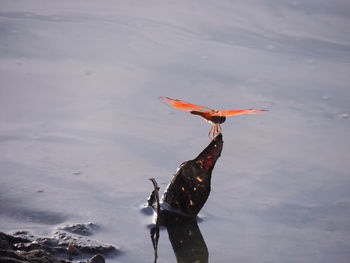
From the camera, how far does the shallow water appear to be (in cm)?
209

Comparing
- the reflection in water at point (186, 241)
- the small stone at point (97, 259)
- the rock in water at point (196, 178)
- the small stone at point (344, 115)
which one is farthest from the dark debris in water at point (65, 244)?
the small stone at point (344, 115)

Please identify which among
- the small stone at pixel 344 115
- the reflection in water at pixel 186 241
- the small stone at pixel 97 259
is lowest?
the reflection in water at pixel 186 241

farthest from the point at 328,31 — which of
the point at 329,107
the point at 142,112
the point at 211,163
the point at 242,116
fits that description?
the point at 211,163

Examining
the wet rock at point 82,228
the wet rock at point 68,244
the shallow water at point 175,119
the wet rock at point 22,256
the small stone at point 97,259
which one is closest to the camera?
the wet rock at point 22,256

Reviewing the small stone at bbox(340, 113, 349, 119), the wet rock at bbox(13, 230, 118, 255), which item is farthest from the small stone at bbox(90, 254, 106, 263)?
the small stone at bbox(340, 113, 349, 119)

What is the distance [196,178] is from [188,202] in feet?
0.30

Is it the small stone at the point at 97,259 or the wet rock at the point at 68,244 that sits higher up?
the small stone at the point at 97,259

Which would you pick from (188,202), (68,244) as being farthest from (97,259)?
(188,202)

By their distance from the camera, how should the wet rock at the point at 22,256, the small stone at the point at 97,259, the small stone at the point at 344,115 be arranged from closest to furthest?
the wet rock at the point at 22,256 → the small stone at the point at 97,259 → the small stone at the point at 344,115

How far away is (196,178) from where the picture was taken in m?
1.99

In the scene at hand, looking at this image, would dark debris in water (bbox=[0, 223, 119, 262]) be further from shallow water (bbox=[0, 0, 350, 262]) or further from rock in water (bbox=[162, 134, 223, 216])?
rock in water (bbox=[162, 134, 223, 216])

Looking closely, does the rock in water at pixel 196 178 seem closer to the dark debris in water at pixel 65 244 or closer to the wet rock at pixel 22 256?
the dark debris in water at pixel 65 244

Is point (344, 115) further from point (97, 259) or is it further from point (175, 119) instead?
point (97, 259)

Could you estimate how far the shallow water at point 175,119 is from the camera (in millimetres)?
2090
